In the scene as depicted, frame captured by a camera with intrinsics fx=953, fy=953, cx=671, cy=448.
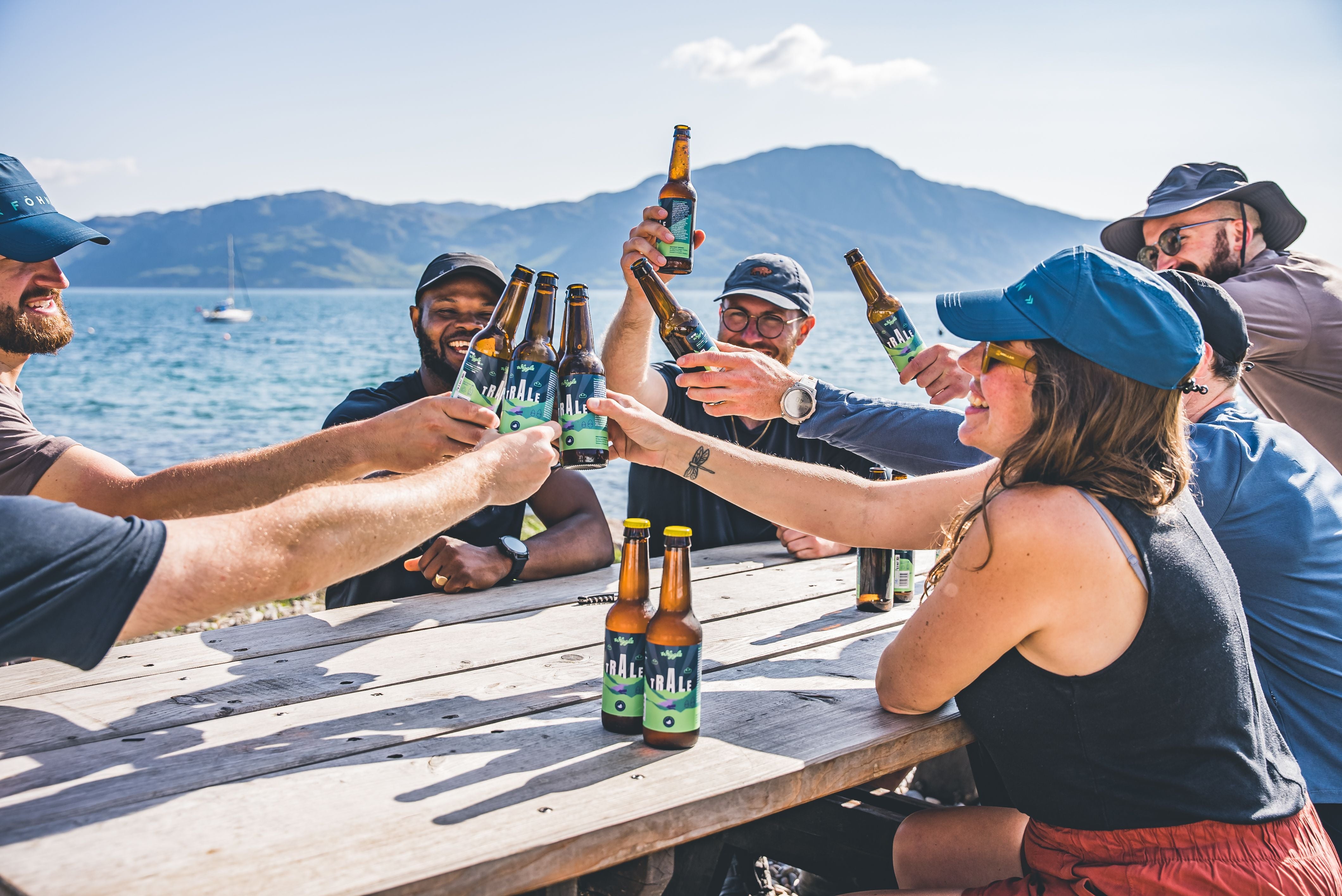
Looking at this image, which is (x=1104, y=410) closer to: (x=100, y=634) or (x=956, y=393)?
(x=956, y=393)

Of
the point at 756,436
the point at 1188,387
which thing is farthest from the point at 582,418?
the point at 756,436

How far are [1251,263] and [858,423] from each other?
252 cm

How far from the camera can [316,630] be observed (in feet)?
9.07

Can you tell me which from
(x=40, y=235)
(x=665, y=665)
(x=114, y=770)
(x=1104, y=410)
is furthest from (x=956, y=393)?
(x=40, y=235)

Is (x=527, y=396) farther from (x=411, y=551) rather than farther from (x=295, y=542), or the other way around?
(x=411, y=551)

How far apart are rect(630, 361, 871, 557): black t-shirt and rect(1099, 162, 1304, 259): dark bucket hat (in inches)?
71.4

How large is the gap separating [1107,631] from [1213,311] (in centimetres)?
108

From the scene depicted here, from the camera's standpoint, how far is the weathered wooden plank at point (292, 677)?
2.04 meters

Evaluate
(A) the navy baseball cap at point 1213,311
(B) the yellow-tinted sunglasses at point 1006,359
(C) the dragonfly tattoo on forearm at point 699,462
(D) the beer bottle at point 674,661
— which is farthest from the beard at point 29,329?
(A) the navy baseball cap at point 1213,311

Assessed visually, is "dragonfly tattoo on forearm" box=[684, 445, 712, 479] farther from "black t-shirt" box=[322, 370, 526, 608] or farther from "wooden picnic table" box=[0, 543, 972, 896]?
"black t-shirt" box=[322, 370, 526, 608]

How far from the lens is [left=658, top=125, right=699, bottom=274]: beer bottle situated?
11.2ft

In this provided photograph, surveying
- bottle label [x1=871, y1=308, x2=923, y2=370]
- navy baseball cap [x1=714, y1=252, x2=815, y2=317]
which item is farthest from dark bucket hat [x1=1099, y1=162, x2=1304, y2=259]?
bottle label [x1=871, y1=308, x2=923, y2=370]

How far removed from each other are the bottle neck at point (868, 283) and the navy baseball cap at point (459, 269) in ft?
4.96

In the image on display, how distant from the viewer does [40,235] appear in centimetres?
293
